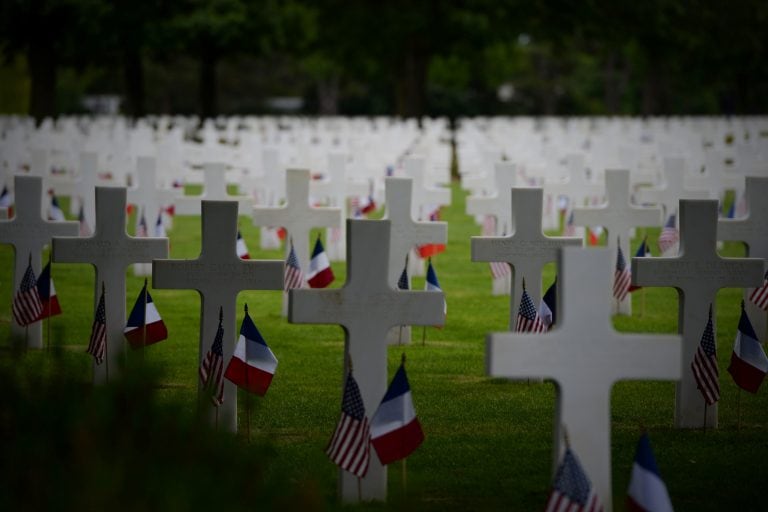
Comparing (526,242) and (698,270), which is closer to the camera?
(698,270)

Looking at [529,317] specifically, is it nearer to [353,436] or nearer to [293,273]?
[353,436]

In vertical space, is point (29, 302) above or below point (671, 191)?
below

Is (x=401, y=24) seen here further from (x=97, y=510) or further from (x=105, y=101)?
(x=105, y=101)

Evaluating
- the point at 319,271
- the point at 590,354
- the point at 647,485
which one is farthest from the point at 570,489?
the point at 319,271

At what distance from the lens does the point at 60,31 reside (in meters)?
44.6

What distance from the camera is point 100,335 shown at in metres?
10.7

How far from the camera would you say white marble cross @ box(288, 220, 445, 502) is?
8.34 m

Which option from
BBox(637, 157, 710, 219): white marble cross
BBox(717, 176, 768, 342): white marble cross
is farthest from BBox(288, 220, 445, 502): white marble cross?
BBox(637, 157, 710, 219): white marble cross

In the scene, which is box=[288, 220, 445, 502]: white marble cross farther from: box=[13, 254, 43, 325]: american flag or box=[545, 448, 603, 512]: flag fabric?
box=[13, 254, 43, 325]: american flag

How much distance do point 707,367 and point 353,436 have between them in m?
2.76

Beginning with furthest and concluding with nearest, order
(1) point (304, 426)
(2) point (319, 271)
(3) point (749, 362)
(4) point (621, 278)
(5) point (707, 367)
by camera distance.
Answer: (4) point (621, 278)
(2) point (319, 271)
(1) point (304, 426)
(3) point (749, 362)
(5) point (707, 367)

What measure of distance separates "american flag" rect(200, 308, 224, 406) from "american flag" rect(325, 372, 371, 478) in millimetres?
1405

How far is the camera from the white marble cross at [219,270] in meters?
9.52

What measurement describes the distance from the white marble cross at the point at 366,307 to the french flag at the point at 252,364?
1.06 m
